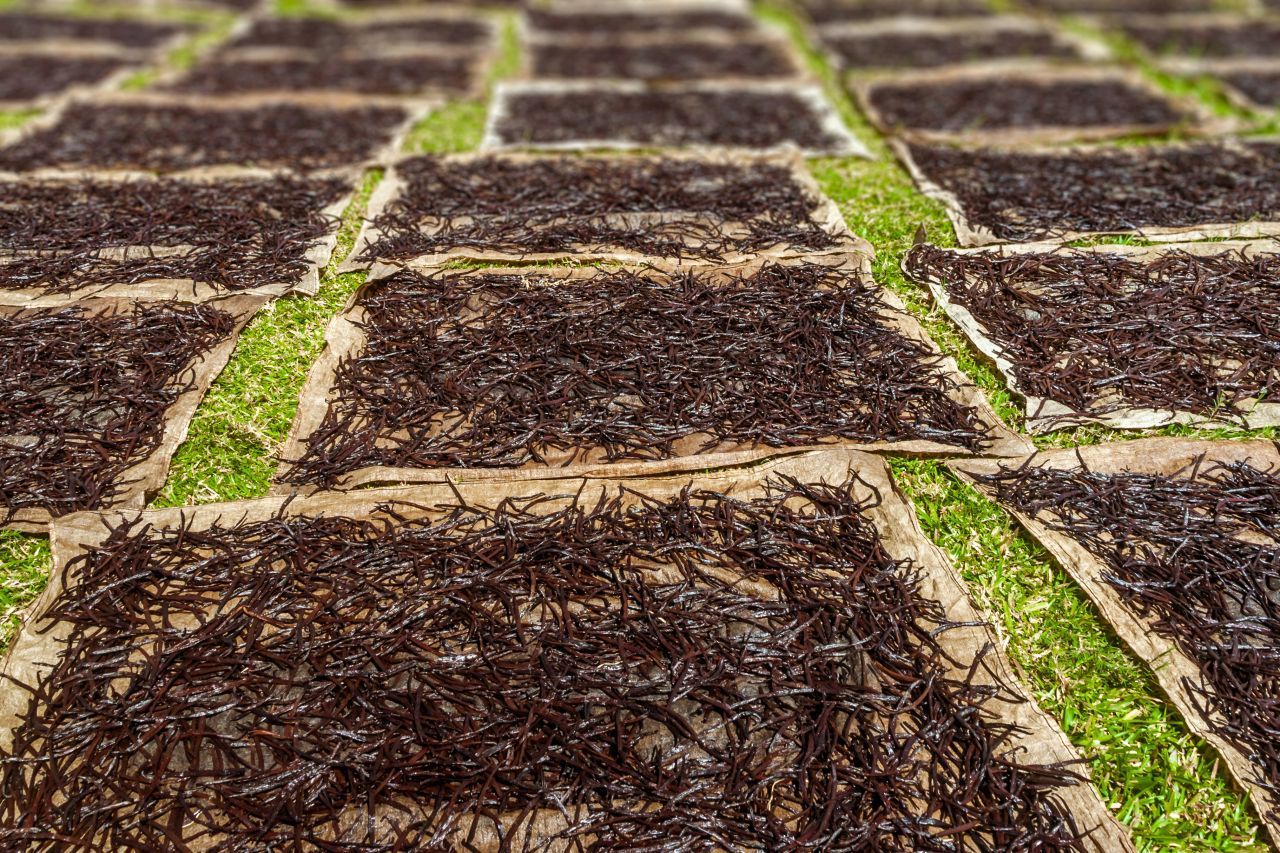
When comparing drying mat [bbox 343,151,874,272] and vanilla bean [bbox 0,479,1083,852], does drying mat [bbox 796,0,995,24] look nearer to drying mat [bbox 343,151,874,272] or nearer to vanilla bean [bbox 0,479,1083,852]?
drying mat [bbox 343,151,874,272]

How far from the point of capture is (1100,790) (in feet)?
8.44

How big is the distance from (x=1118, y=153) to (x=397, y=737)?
6461mm

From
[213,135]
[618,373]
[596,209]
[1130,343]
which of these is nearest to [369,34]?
[213,135]

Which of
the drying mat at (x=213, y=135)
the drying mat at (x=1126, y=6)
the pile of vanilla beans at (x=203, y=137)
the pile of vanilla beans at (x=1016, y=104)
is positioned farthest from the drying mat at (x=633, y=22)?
the drying mat at (x=1126, y=6)

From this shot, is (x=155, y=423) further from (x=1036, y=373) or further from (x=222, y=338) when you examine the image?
(x=1036, y=373)

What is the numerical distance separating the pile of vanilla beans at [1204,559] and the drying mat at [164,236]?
408cm

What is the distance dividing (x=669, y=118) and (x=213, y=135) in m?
3.95

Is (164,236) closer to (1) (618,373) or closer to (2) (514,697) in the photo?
(1) (618,373)

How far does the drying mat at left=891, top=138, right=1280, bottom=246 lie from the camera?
4.80m

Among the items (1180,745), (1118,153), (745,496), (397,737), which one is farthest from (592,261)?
(1118,153)

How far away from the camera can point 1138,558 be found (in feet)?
10.1

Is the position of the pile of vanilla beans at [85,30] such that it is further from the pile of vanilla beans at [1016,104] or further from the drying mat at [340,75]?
the pile of vanilla beans at [1016,104]

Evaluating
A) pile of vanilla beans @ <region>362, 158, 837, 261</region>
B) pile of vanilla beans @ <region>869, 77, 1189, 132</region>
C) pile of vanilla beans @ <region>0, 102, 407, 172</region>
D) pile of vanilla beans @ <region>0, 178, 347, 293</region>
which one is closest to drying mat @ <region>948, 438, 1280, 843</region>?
pile of vanilla beans @ <region>362, 158, 837, 261</region>

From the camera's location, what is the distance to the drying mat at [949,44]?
28.7 ft
